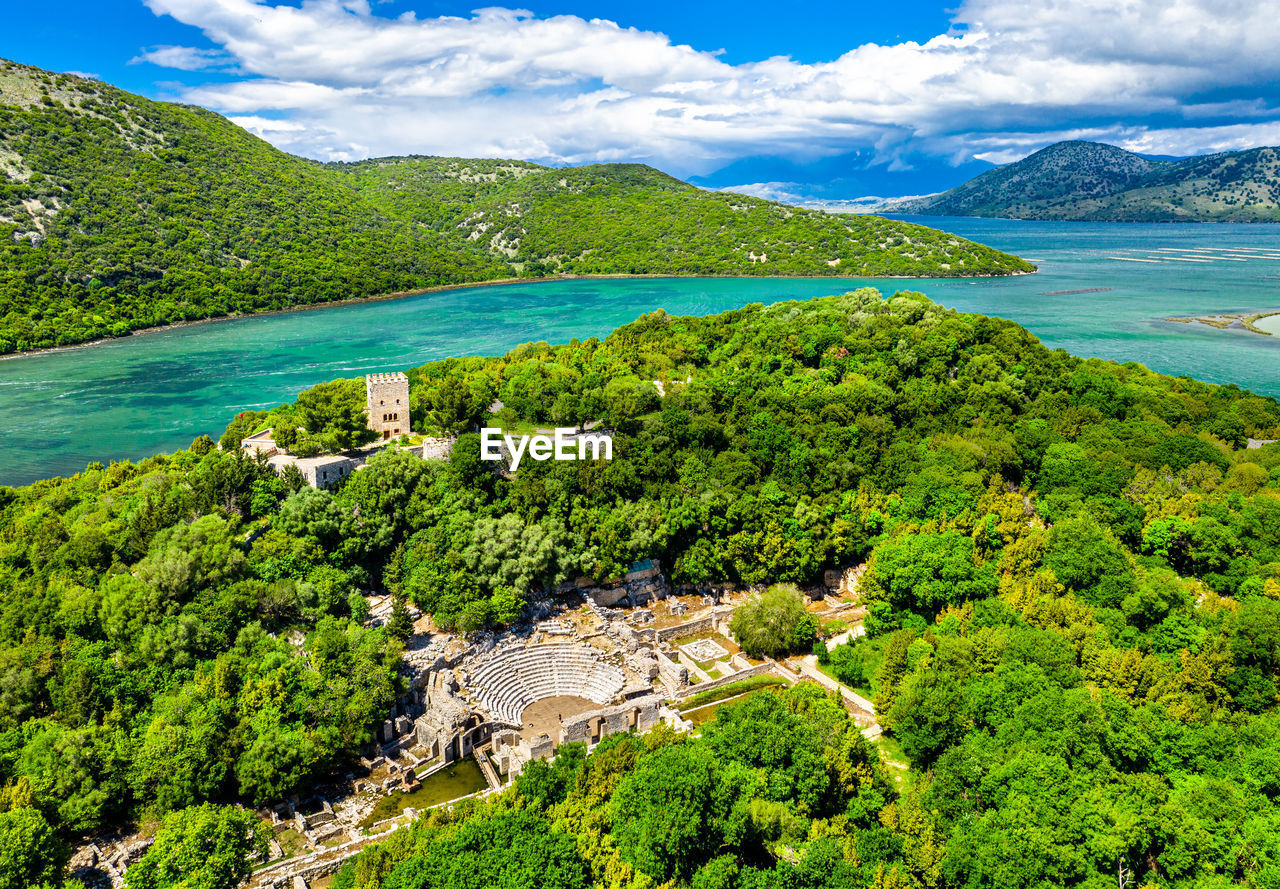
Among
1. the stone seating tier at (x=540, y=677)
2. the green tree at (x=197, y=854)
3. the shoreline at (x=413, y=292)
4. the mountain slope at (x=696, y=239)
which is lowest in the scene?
the stone seating tier at (x=540, y=677)

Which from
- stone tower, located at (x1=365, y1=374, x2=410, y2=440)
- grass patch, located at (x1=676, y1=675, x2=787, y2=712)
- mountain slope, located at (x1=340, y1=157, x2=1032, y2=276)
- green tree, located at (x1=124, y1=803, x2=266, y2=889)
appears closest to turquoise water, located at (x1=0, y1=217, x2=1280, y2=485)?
mountain slope, located at (x1=340, y1=157, x2=1032, y2=276)

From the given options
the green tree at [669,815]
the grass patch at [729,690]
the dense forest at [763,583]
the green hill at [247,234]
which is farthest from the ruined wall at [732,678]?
the green hill at [247,234]

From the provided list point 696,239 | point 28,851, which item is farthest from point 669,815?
point 696,239

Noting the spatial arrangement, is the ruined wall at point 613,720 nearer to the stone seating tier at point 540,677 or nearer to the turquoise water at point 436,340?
the stone seating tier at point 540,677

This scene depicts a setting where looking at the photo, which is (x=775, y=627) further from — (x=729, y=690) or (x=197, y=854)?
(x=197, y=854)

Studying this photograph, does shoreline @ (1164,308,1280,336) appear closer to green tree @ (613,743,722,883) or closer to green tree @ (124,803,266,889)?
green tree @ (613,743,722,883)

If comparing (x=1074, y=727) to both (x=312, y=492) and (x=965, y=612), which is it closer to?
(x=965, y=612)
